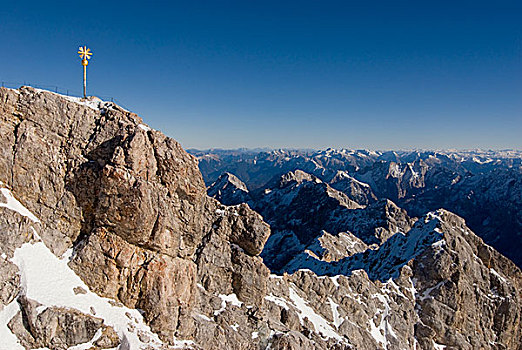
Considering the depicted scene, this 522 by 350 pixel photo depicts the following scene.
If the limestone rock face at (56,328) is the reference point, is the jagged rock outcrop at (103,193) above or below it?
above

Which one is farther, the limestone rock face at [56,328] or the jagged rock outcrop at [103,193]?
the jagged rock outcrop at [103,193]

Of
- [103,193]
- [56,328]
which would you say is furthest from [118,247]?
[56,328]

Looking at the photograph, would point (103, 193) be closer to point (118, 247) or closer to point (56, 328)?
point (118, 247)

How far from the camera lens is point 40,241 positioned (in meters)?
Answer: 40.3

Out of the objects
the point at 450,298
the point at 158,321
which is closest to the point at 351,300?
the point at 450,298

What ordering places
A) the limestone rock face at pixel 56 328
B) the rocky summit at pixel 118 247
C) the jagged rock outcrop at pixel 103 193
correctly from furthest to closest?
1. the jagged rock outcrop at pixel 103 193
2. the rocky summit at pixel 118 247
3. the limestone rock face at pixel 56 328

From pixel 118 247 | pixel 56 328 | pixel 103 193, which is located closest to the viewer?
pixel 56 328

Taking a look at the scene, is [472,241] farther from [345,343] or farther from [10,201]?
[10,201]

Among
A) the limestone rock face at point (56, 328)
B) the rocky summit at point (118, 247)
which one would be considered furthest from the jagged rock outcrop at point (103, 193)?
the limestone rock face at point (56, 328)

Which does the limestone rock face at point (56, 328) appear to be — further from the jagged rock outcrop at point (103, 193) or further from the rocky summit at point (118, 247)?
the jagged rock outcrop at point (103, 193)

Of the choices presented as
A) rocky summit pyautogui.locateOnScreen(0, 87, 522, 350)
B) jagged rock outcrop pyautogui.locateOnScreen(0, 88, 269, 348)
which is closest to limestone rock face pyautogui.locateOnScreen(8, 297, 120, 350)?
rocky summit pyautogui.locateOnScreen(0, 87, 522, 350)

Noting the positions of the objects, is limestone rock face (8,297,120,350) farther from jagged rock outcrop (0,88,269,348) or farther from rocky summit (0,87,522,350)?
jagged rock outcrop (0,88,269,348)

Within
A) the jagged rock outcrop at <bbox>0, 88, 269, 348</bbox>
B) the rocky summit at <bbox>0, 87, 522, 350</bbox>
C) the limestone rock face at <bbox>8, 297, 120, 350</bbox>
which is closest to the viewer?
the limestone rock face at <bbox>8, 297, 120, 350</bbox>

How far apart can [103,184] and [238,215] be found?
26.8 metres
